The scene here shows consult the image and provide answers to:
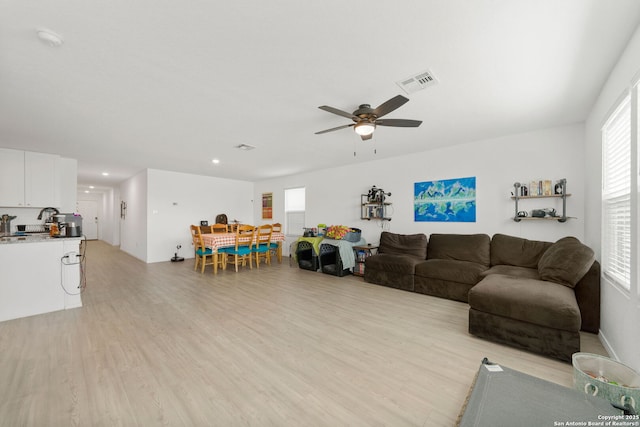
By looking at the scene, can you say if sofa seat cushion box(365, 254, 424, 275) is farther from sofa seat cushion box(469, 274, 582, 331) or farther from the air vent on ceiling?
the air vent on ceiling

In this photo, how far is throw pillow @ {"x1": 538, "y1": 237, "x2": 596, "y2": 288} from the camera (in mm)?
2631

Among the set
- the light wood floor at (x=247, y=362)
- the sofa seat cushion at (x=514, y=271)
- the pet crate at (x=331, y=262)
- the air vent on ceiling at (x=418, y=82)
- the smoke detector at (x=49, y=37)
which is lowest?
the light wood floor at (x=247, y=362)

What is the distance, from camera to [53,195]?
5.11m

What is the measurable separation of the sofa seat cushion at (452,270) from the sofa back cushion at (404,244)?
1.68 feet

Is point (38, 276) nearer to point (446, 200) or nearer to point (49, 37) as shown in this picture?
point (49, 37)

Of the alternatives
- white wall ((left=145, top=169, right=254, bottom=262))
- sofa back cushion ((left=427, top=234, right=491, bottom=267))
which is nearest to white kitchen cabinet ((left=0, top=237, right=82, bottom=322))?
white wall ((left=145, top=169, right=254, bottom=262))

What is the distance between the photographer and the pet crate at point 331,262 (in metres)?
5.27

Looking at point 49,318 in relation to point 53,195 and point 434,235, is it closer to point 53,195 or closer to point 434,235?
point 53,195

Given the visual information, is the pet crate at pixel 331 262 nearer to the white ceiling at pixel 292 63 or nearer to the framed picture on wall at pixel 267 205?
the white ceiling at pixel 292 63

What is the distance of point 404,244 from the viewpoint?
192 inches

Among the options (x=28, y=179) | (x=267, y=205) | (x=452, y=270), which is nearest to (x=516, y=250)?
(x=452, y=270)

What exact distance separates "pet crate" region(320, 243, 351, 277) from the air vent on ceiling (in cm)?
342

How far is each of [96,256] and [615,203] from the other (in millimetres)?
10725

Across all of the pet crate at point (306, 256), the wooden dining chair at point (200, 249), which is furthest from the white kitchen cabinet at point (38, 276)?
the pet crate at point (306, 256)
